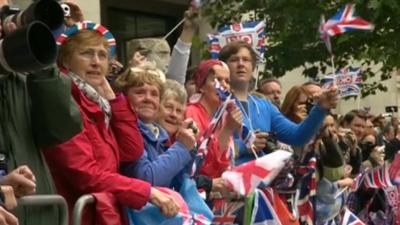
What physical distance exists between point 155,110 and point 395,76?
2444 centimetres

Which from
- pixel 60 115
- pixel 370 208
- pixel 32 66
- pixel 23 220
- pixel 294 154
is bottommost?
pixel 370 208

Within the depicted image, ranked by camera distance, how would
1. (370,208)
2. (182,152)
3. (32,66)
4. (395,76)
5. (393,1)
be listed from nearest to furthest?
(32,66) → (182,152) → (370,208) → (393,1) → (395,76)

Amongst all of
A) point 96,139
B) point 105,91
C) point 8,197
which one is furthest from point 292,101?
point 8,197

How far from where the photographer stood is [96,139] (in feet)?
14.2

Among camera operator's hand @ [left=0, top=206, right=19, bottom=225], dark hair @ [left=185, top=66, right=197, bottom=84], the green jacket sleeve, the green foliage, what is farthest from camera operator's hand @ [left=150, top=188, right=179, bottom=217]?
the green foliage

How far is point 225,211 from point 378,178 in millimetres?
2890

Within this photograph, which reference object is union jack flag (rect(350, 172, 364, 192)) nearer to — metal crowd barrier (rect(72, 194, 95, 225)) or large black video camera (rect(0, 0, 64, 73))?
metal crowd barrier (rect(72, 194, 95, 225))

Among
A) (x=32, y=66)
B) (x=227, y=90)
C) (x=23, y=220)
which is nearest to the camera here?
(x=32, y=66)

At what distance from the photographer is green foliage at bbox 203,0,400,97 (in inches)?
541

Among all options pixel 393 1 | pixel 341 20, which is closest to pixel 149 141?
pixel 341 20

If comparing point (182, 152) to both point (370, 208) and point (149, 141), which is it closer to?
point (149, 141)

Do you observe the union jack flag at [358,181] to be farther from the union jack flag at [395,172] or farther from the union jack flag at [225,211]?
the union jack flag at [225,211]

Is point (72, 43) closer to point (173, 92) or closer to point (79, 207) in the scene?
point (173, 92)

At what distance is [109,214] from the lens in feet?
14.0
